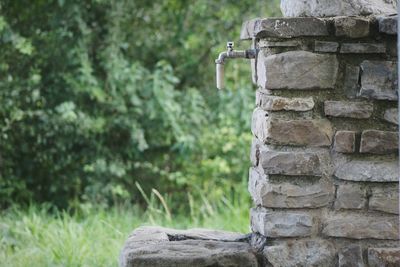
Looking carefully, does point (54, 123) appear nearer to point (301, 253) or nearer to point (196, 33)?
point (196, 33)

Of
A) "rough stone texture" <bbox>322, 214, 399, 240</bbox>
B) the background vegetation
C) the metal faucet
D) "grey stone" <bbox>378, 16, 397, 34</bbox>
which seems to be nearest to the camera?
"grey stone" <bbox>378, 16, 397, 34</bbox>

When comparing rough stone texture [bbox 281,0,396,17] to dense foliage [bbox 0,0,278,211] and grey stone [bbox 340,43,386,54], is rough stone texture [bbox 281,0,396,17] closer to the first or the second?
grey stone [bbox 340,43,386,54]

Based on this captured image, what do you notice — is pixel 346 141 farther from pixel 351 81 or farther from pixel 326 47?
pixel 326 47

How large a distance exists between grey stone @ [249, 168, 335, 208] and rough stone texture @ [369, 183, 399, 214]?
0.15 metres

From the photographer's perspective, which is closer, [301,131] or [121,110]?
[301,131]

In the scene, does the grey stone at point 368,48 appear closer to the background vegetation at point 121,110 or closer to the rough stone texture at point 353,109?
the rough stone texture at point 353,109

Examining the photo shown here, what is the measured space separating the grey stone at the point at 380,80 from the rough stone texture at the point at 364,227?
46 centimetres

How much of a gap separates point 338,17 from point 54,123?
12.1 feet

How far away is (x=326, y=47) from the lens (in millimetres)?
2771

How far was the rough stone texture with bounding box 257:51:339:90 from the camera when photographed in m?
2.78

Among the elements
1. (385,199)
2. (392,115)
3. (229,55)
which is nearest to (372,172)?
(385,199)

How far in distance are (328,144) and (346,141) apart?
0.07 m

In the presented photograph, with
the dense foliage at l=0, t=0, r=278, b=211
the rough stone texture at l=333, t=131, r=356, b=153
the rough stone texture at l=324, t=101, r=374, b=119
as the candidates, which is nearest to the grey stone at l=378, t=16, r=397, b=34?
the rough stone texture at l=324, t=101, r=374, b=119

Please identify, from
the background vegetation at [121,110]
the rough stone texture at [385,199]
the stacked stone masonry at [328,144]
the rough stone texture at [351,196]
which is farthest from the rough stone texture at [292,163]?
the background vegetation at [121,110]
